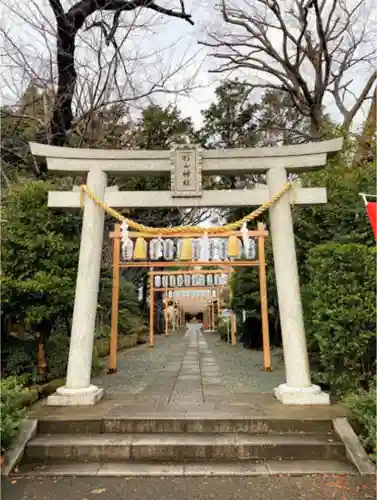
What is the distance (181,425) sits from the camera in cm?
466

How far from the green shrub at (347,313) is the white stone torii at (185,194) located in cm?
45

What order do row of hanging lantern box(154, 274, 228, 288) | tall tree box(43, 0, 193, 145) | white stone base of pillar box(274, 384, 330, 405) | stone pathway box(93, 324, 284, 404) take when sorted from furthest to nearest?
row of hanging lantern box(154, 274, 228, 288) < tall tree box(43, 0, 193, 145) < stone pathway box(93, 324, 284, 404) < white stone base of pillar box(274, 384, 330, 405)

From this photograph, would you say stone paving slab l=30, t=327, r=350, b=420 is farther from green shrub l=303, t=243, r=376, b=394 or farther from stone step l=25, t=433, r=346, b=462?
green shrub l=303, t=243, r=376, b=394

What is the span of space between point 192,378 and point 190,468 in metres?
3.97

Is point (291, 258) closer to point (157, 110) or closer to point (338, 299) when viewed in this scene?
point (338, 299)

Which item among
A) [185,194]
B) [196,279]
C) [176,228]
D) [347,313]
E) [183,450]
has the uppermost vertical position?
[185,194]

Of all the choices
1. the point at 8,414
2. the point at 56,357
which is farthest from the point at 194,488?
the point at 56,357

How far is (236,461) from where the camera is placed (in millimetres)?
4215

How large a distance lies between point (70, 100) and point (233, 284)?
29.3ft

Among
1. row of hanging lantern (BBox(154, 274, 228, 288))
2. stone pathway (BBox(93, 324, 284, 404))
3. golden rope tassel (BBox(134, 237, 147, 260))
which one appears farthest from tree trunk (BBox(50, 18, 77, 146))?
row of hanging lantern (BBox(154, 274, 228, 288))

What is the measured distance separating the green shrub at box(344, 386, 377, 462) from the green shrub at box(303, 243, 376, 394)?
76 centimetres

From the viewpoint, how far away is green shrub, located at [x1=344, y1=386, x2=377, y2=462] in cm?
403

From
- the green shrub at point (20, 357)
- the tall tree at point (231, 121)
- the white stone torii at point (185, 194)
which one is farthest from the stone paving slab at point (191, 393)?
the tall tree at point (231, 121)

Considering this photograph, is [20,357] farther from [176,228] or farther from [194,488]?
[194,488]
